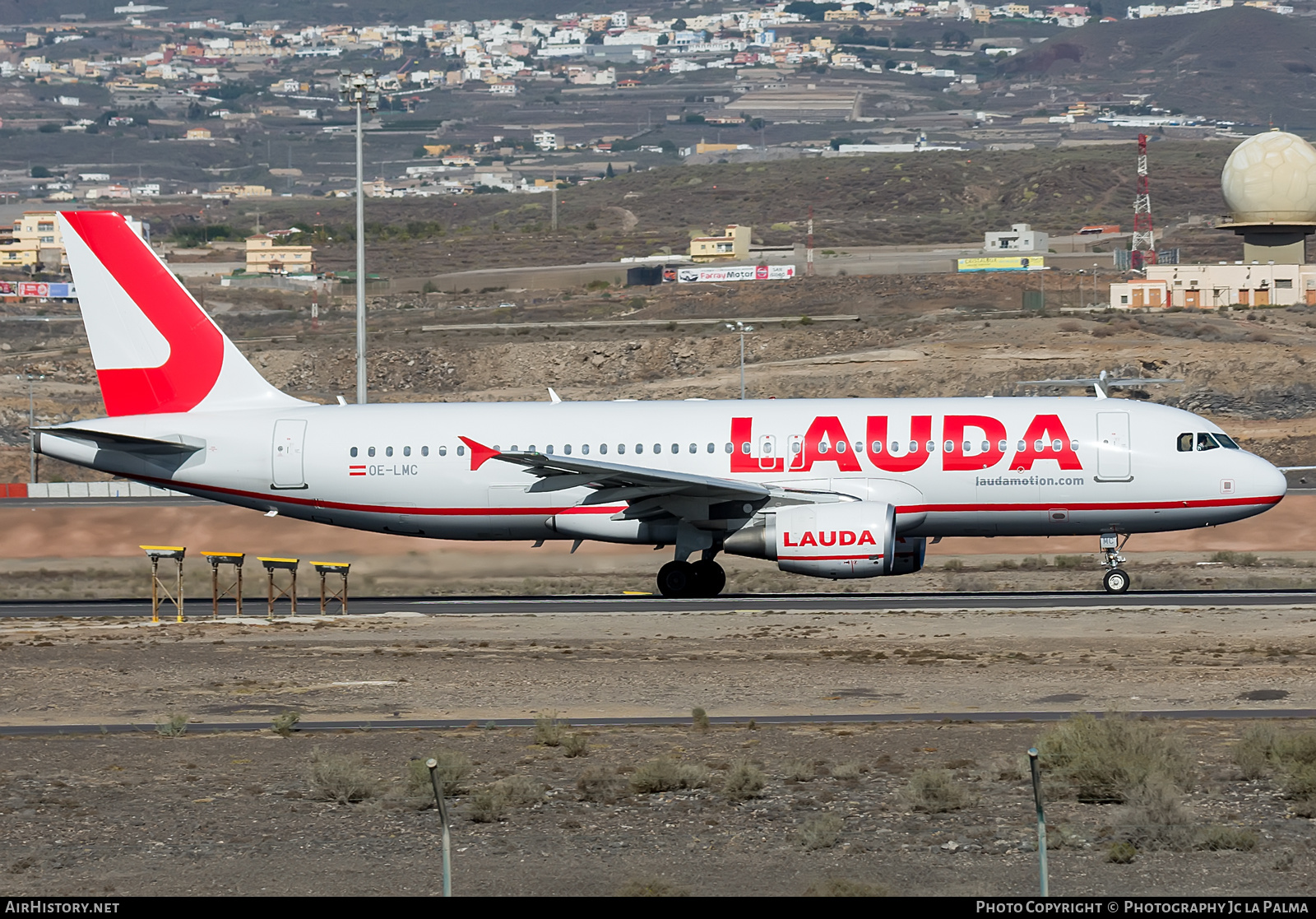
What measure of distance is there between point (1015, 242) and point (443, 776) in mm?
150341

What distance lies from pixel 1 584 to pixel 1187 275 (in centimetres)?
8815

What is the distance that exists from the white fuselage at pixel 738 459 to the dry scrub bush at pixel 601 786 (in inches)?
732

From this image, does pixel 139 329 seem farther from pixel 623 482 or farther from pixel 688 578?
pixel 688 578

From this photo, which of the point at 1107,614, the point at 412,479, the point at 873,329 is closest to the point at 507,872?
the point at 1107,614

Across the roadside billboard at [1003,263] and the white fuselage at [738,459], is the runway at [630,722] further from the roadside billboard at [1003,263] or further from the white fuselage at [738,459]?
the roadside billboard at [1003,263]

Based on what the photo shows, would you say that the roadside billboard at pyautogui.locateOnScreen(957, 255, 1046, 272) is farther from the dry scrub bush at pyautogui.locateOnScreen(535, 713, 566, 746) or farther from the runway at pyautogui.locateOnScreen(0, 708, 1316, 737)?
the dry scrub bush at pyautogui.locateOnScreen(535, 713, 566, 746)

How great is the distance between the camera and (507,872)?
15.8 m

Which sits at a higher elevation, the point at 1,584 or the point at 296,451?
the point at 296,451

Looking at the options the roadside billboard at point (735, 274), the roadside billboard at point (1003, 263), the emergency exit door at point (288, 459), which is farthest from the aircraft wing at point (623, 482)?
the roadside billboard at point (735, 274)

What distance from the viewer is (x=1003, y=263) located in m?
149

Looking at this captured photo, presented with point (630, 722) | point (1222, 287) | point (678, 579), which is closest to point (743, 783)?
point (630, 722)

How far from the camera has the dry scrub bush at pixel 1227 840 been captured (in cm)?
1595
